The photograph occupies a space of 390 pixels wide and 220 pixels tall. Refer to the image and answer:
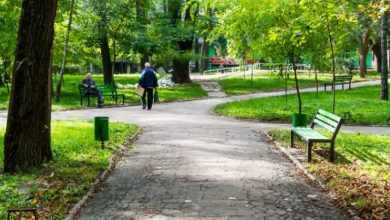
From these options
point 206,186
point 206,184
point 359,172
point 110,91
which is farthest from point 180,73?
point 206,186

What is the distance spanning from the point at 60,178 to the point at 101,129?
282 cm

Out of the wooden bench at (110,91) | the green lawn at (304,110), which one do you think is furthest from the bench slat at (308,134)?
the wooden bench at (110,91)

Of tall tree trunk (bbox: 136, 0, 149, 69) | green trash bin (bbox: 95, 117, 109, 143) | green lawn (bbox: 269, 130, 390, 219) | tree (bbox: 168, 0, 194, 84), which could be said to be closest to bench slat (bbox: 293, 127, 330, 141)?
green lawn (bbox: 269, 130, 390, 219)

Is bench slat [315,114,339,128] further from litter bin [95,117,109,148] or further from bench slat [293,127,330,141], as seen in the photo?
litter bin [95,117,109,148]

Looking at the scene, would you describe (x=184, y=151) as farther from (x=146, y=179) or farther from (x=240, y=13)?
(x=240, y=13)

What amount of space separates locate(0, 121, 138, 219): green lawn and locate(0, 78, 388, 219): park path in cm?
30

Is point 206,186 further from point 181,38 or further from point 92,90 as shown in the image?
point 181,38

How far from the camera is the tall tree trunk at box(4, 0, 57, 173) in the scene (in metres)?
7.96

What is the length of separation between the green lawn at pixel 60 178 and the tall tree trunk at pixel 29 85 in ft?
1.12

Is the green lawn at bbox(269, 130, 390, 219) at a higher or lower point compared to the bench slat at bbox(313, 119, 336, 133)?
lower

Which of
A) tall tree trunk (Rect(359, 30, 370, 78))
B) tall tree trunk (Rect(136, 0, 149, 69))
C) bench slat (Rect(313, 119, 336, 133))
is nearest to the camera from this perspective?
bench slat (Rect(313, 119, 336, 133))

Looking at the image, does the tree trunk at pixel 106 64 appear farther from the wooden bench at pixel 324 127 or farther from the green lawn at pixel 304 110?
the wooden bench at pixel 324 127

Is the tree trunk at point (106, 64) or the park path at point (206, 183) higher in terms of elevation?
the tree trunk at point (106, 64)

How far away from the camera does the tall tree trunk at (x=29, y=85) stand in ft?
26.1
